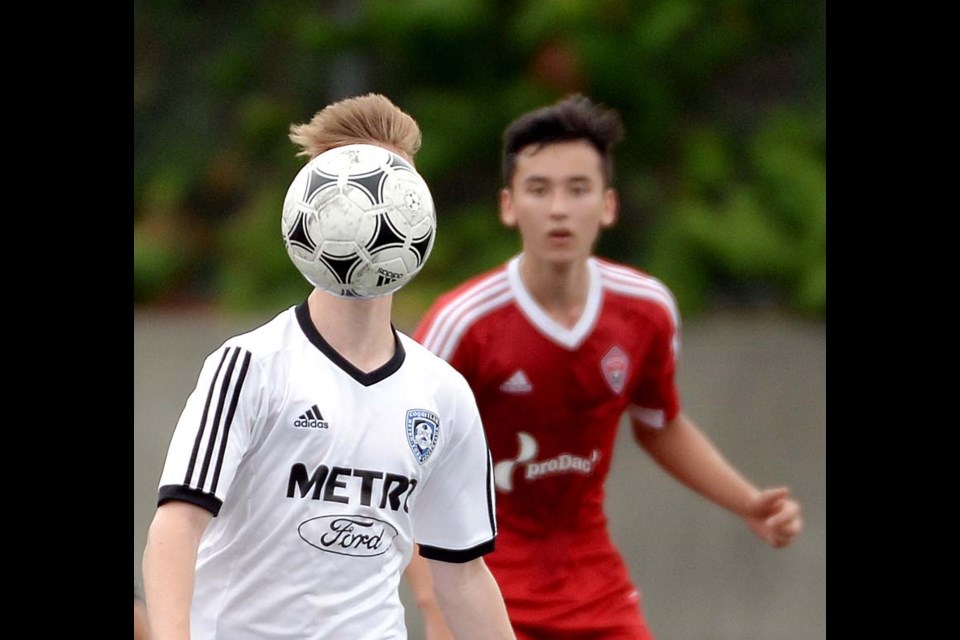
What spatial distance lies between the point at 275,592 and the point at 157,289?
729cm

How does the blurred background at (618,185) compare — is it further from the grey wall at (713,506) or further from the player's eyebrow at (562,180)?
the player's eyebrow at (562,180)

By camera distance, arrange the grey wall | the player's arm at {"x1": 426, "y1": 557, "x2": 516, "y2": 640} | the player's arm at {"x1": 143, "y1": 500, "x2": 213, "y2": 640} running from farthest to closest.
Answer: the grey wall → the player's arm at {"x1": 426, "y1": 557, "x2": 516, "y2": 640} → the player's arm at {"x1": 143, "y1": 500, "x2": 213, "y2": 640}

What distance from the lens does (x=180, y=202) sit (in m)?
10.5

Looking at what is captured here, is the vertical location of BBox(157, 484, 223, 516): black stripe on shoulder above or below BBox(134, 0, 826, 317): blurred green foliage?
below

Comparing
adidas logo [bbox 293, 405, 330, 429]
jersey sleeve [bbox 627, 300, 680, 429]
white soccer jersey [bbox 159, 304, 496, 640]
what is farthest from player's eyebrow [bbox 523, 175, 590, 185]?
adidas logo [bbox 293, 405, 330, 429]

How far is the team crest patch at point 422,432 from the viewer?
3.22 meters

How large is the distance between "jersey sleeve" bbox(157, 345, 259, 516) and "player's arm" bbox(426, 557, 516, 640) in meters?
0.66

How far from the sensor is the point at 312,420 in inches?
121

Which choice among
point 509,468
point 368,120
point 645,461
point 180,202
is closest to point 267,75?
point 180,202

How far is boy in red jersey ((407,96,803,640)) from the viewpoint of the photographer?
465cm

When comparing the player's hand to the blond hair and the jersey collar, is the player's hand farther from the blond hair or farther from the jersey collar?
the blond hair

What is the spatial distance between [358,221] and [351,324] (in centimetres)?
37

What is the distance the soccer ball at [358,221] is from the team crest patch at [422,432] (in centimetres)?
35

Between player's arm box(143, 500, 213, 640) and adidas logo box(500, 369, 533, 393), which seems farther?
adidas logo box(500, 369, 533, 393)
